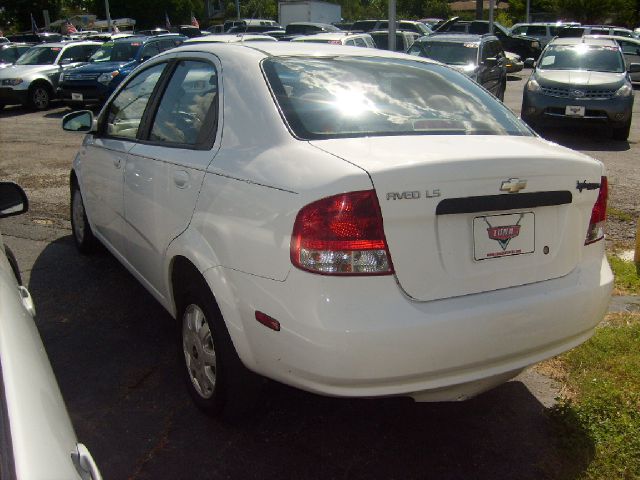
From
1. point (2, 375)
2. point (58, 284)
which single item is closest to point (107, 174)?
point (58, 284)

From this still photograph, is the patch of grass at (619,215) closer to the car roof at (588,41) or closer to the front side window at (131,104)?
the front side window at (131,104)

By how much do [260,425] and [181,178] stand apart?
1228 millimetres

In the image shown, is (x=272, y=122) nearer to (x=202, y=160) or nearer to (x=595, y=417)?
(x=202, y=160)

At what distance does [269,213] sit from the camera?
250cm

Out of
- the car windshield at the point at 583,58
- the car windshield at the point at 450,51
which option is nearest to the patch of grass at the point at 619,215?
the car windshield at the point at 583,58

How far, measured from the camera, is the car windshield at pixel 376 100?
288 cm

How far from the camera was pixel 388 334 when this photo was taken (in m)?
2.35

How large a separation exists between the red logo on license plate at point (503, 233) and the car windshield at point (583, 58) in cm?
1085

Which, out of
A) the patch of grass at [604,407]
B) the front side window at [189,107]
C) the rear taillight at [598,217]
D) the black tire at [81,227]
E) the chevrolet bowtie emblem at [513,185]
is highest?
the front side window at [189,107]

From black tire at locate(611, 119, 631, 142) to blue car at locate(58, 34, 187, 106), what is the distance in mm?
10338

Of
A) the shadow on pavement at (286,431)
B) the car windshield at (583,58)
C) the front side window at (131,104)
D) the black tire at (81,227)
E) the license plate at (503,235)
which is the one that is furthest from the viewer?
the car windshield at (583,58)

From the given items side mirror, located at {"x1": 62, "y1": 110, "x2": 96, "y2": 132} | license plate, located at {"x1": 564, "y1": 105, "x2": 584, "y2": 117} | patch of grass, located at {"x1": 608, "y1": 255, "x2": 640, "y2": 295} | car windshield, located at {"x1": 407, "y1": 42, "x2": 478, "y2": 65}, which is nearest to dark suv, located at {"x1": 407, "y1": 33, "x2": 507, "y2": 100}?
car windshield, located at {"x1": 407, "y1": 42, "x2": 478, "y2": 65}

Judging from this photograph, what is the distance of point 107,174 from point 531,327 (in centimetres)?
284

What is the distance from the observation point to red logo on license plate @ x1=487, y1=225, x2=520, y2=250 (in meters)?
2.56
